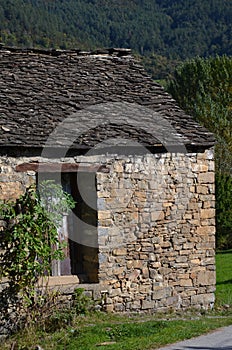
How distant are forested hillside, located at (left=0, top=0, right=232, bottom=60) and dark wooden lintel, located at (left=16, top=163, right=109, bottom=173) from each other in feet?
141

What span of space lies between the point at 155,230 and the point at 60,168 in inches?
80.9

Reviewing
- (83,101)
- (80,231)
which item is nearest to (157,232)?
(80,231)

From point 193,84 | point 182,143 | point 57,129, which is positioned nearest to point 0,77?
point 57,129

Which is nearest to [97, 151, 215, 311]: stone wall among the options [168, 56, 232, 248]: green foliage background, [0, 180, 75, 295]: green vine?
[0, 180, 75, 295]: green vine

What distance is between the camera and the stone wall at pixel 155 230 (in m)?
10.4

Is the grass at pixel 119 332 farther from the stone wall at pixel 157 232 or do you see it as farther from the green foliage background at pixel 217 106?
the green foliage background at pixel 217 106

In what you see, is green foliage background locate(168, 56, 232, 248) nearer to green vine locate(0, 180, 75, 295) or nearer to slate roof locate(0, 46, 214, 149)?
slate roof locate(0, 46, 214, 149)

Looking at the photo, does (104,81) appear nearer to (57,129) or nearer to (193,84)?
(57,129)

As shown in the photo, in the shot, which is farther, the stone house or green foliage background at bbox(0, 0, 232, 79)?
green foliage background at bbox(0, 0, 232, 79)

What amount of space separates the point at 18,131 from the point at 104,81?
286 centimetres

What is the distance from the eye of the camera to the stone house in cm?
1012

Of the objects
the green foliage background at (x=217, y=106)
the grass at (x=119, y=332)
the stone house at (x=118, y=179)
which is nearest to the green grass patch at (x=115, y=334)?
the grass at (x=119, y=332)

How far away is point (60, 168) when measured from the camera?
10.0m

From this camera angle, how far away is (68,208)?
10.1 meters
